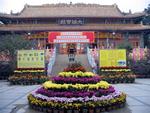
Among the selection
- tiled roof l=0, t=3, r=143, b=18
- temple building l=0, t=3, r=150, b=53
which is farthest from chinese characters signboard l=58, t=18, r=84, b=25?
tiled roof l=0, t=3, r=143, b=18

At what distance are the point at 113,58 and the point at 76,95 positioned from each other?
53.2 ft

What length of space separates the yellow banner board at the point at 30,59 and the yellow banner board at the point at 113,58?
457 centimetres

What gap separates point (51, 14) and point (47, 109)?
1524 inches

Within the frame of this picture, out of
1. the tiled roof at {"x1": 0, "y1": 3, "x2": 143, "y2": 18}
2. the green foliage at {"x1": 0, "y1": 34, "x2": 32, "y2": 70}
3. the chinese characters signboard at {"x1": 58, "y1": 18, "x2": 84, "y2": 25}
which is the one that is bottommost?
the green foliage at {"x1": 0, "y1": 34, "x2": 32, "y2": 70}

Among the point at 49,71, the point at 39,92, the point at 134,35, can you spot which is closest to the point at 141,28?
the point at 134,35

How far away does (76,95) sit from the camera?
12.5 meters

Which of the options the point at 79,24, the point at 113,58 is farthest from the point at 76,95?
the point at 79,24

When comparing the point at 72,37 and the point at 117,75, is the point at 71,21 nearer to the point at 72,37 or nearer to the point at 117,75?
the point at 72,37

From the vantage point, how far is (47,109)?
40.9 ft

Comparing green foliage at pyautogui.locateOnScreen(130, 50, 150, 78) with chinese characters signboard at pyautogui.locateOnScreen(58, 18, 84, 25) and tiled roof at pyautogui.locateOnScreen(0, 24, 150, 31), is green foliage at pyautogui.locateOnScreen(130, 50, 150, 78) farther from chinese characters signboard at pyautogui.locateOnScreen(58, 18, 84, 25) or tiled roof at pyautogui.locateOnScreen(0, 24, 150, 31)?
chinese characters signboard at pyautogui.locateOnScreen(58, 18, 84, 25)

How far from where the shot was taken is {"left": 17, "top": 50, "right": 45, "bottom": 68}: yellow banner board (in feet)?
92.7

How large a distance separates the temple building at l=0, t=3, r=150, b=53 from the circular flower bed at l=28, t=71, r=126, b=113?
105 feet

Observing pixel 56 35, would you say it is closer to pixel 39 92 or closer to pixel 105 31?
pixel 105 31

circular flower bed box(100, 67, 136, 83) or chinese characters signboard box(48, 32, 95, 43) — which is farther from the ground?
chinese characters signboard box(48, 32, 95, 43)
